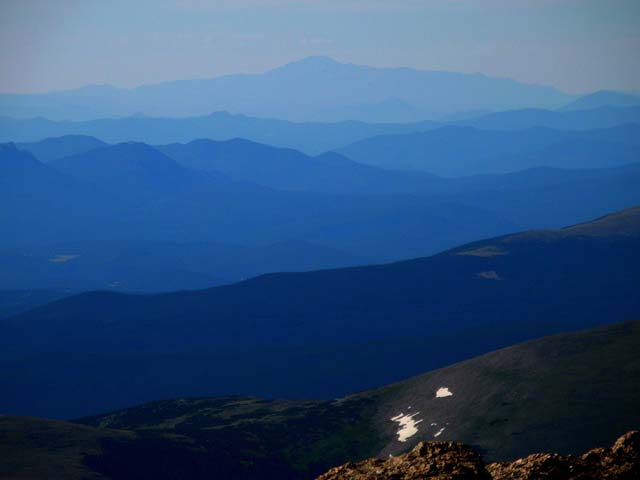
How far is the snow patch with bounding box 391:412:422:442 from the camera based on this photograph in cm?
12062

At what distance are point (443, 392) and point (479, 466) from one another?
386 feet

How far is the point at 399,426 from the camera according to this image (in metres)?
126

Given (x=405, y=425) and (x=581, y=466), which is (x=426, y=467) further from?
(x=405, y=425)

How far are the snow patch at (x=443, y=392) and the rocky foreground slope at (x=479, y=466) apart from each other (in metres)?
111

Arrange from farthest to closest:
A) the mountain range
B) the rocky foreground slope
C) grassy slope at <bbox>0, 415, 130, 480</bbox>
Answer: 1. the mountain range
2. grassy slope at <bbox>0, 415, 130, 480</bbox>
3. the rocky foreground slope

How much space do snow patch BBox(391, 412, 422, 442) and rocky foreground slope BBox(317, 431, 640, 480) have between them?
99116 mm

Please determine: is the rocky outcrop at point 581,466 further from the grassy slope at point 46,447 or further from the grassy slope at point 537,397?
the grassy slope at point 46,447

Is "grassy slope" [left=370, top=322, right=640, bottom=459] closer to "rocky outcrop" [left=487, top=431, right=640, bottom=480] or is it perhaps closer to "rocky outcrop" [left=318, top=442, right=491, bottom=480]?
"rocky outcrop" [left=487, top=431, right=640, bottom=480]

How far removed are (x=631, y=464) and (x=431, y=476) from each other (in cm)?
633

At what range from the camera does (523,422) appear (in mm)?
112812

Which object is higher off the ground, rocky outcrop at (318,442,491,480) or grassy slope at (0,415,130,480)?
rocky outcrop at (318,442,491,480)

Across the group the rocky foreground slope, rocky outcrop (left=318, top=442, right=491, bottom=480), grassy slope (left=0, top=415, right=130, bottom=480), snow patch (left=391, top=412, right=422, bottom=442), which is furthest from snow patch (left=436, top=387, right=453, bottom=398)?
rocky outcrop (left=318, top=442, right=491, bottom=480)

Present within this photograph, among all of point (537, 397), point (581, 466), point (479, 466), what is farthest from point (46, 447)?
point (479, 466)

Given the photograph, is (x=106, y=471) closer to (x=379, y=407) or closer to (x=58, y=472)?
(x=58, y=472)
